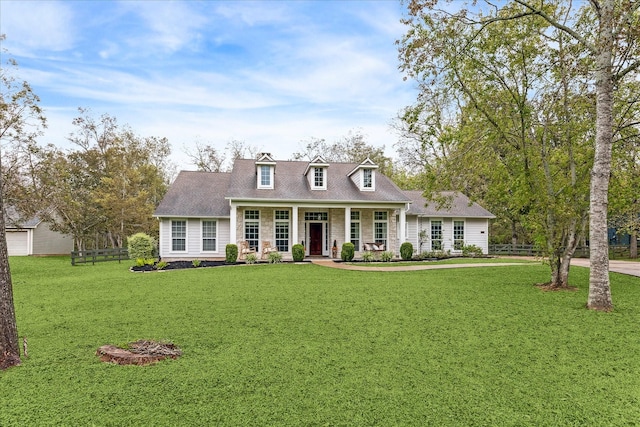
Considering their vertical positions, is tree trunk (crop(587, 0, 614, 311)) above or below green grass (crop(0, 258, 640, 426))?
above

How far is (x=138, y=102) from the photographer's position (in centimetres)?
2041

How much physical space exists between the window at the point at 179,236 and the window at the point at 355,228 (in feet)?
29.7

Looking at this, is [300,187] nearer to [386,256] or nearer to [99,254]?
[386,256]

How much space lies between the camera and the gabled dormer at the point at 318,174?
22.1 m

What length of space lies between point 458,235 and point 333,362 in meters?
22.0

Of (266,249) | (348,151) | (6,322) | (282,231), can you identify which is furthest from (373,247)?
(348,151)

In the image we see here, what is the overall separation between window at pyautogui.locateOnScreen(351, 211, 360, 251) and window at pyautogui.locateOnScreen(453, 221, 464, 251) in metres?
6.91

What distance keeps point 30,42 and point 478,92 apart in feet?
43.3

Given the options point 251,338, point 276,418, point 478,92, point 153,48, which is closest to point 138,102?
point 153,48

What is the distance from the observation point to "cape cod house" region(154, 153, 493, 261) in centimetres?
2078

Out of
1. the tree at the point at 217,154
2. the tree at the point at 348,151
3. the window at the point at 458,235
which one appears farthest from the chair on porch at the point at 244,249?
the tree at the point at 348,151

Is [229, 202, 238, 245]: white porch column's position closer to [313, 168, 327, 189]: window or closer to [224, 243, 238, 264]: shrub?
[224, 243, 238, 264]: shrub

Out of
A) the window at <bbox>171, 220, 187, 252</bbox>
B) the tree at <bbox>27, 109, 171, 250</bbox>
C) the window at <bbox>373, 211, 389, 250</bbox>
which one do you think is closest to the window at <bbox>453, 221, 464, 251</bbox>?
the window at <bbox>373, 211, 389, 250</bbox>

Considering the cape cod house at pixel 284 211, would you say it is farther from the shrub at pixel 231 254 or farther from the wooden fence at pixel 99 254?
the wooden fence at pixel 99 254
